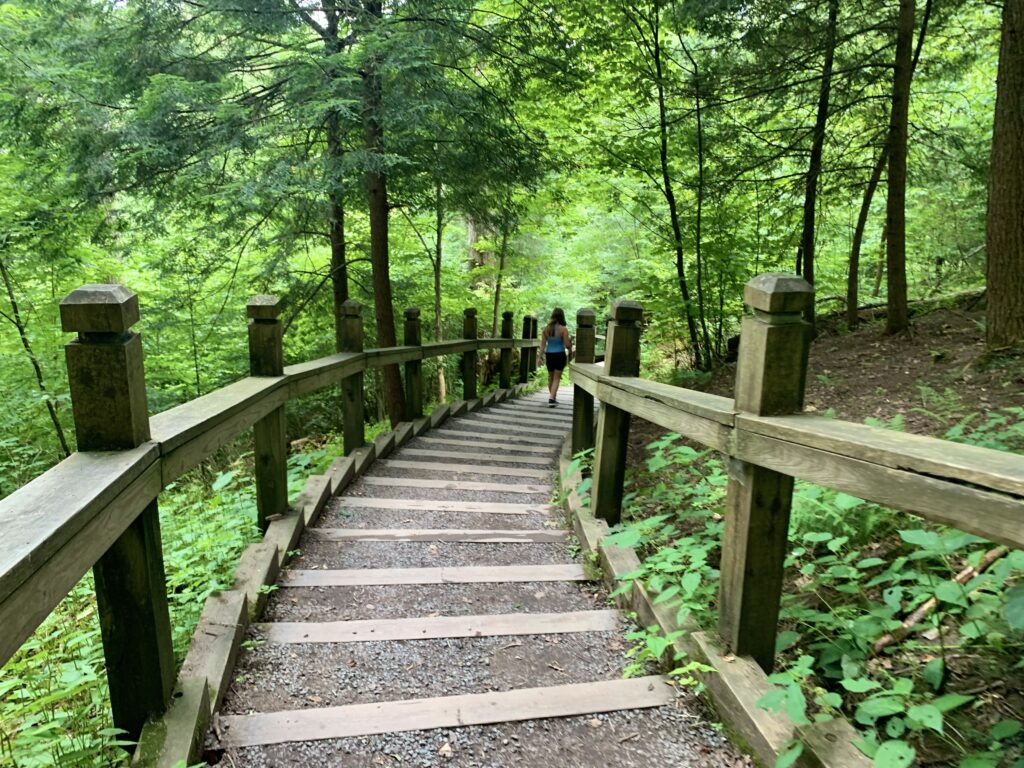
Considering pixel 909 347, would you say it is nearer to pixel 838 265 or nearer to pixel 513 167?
pixel 513 167

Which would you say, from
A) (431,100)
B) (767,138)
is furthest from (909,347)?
(431,100)

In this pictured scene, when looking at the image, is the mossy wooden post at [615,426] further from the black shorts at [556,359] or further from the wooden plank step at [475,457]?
the black shorts at [556,359]

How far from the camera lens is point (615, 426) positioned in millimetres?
3707

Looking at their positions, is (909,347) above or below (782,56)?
below

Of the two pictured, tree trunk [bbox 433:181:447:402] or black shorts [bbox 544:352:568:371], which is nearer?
tree trunk [bbox 433:181:447:402]

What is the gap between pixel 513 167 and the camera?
7.27 meters

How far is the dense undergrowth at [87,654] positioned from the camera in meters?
1.72

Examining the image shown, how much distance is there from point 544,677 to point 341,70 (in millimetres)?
5669

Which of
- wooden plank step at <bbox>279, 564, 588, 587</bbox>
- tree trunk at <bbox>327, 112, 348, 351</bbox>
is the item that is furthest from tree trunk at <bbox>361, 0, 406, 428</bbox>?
wooden plank step at <bbox>279, 564, 588, 587</bbox>

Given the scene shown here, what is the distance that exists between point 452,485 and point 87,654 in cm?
305

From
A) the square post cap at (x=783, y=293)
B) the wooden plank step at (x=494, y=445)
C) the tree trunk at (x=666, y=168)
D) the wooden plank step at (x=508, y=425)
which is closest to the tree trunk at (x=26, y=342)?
the wooden plank step at (x=494, y=445)

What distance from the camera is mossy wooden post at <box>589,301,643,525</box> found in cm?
371

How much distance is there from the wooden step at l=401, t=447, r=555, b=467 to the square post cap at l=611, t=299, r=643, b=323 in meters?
2.97

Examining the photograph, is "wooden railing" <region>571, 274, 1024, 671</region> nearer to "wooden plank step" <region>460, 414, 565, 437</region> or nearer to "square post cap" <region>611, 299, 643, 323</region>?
"square post cap" <region>611, 299, 643, 323</region>
